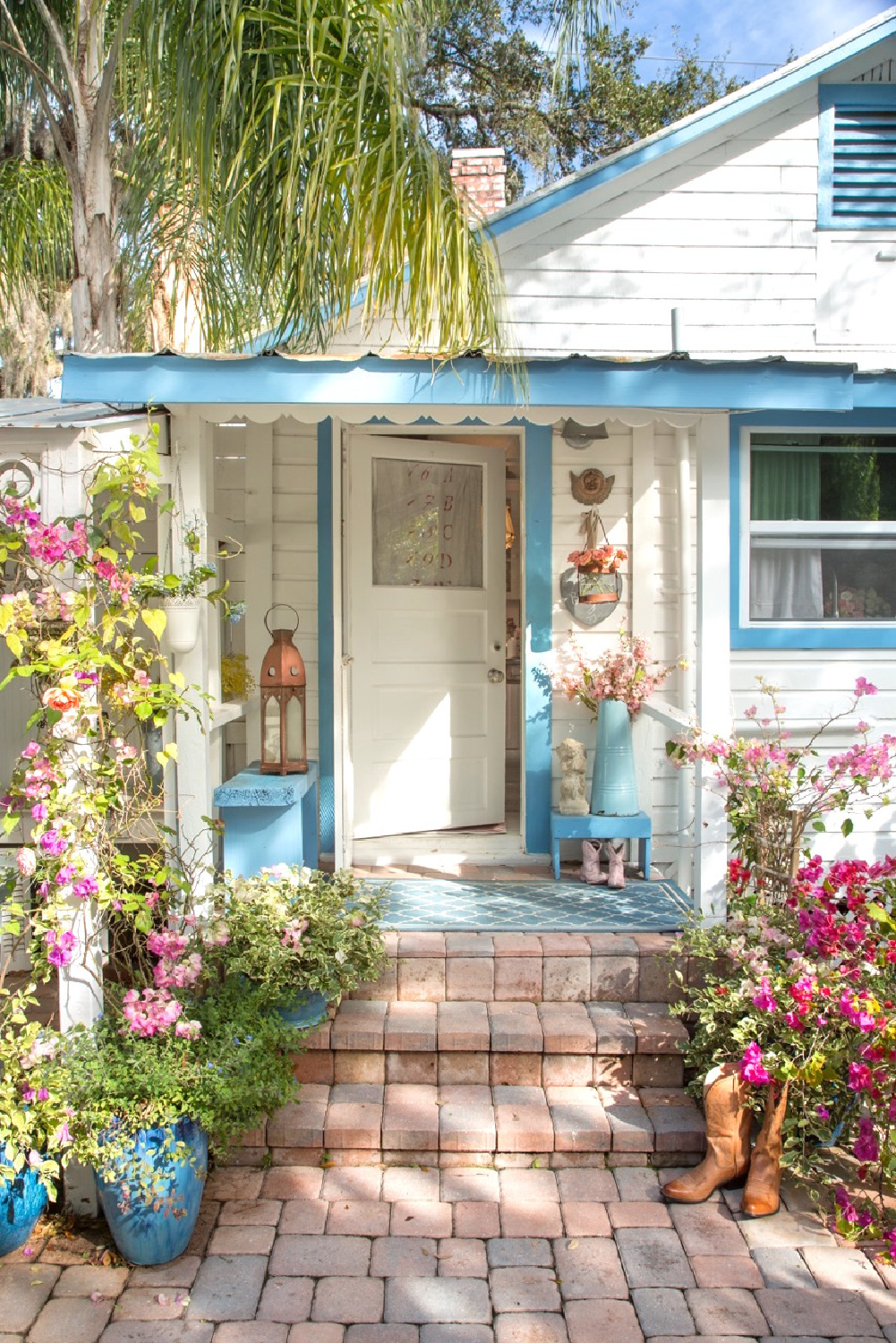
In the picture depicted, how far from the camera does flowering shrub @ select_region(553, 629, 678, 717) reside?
16.2 feet

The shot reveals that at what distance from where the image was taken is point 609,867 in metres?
4.81

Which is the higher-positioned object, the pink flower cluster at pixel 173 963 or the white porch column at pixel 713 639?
the white porch column at pixel 713 639

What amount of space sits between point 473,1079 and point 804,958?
115 centimetres

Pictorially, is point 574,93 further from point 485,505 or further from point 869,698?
point 869,698

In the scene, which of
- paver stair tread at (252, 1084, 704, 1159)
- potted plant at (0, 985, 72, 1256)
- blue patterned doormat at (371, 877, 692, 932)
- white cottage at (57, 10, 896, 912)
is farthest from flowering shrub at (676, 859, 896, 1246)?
potted plant at (0, 985, 72, 1256)

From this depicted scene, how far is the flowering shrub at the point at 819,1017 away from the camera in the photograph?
305 centimetres

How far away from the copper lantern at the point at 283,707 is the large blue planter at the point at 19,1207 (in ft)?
6.28

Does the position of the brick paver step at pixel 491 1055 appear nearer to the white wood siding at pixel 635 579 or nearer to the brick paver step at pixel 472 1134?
the brick paver step at pixel 472 1134

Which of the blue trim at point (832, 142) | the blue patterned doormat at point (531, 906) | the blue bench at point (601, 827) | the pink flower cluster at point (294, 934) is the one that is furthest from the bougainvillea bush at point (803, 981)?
the blue trim at point (832, 142)

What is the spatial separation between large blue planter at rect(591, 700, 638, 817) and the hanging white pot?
1919mm

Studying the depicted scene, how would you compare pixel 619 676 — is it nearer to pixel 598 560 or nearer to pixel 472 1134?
pixel 598 560

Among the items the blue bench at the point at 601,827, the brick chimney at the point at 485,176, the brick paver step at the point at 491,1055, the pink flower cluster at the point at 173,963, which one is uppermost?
the brick chimney at the point at 485,176

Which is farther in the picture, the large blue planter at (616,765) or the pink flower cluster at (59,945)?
the large blue planter at (616,765)

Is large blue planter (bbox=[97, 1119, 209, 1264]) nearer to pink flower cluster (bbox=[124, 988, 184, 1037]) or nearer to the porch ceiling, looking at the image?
pink flower cluster (bbox=[124, 988, 184, 1037])
